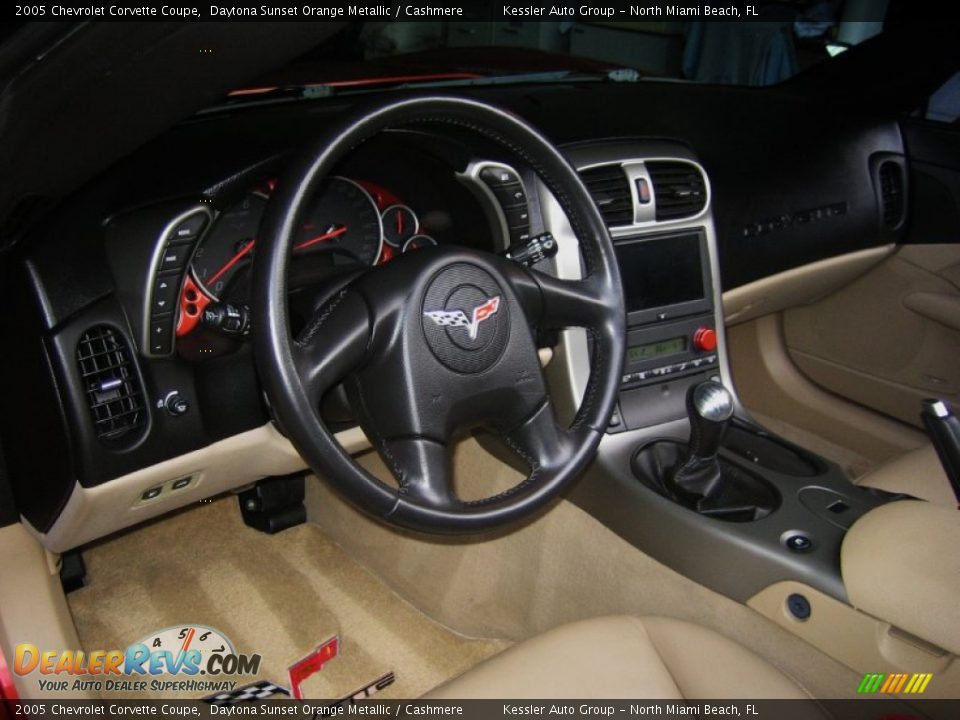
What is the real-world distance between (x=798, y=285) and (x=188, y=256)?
1632 mm

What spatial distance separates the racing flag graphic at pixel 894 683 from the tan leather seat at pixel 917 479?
18.0 inches

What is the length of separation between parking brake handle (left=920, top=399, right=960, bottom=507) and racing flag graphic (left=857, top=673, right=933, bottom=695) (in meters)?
0.29

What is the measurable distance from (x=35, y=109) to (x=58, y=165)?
0.45 ft

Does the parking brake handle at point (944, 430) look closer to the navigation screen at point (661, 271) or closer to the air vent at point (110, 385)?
the navigation screen at point (661, 271)

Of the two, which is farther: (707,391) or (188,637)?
(188,637)

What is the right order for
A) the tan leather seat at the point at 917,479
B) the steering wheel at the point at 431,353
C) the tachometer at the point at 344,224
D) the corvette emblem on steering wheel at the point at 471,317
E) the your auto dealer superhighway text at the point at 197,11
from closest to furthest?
1. the your auto dealer superhighway text at the point at 197,11
2. the steering wheel at the point at 431,353
3. the corvette emblem on steering wheel at the point at 471,317
4. the tachometer at the point at 344,224
5. the tan leather seat at the point at 917,479

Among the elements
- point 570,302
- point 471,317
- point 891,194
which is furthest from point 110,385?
point 891,194

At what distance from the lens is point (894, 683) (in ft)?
3.88

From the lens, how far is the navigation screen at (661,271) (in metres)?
1.66

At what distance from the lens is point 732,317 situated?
226 cm

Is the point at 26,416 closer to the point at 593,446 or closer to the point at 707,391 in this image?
the point at 593,446

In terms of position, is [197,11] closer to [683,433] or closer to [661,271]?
[661,271]

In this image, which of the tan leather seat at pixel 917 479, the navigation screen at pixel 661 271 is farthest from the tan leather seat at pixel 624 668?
the navigation screen at pixel 661 271

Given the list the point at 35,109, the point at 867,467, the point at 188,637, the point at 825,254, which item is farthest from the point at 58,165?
the point at 867,467
